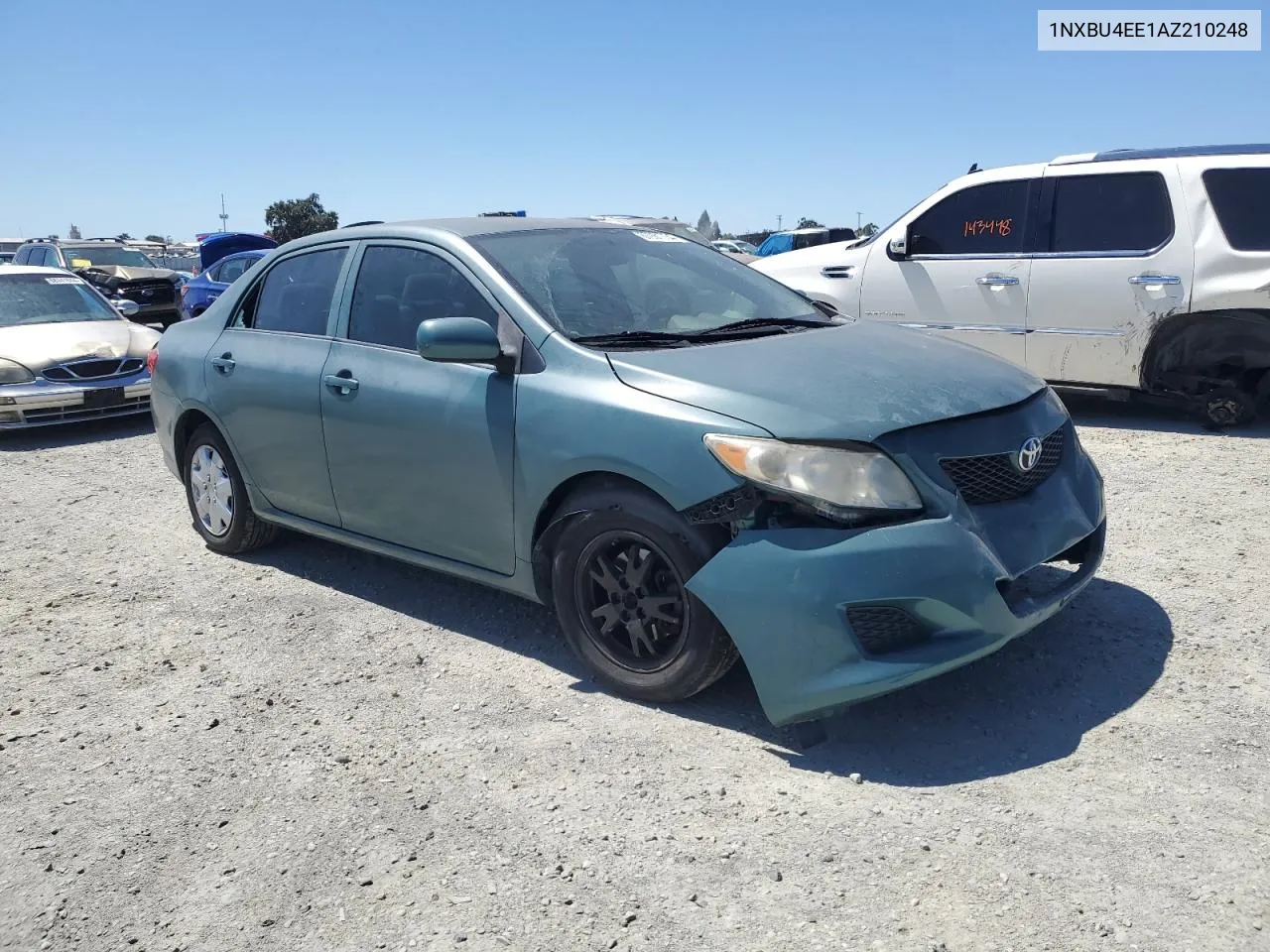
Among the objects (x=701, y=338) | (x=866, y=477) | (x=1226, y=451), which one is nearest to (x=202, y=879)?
(x=866, y=477)

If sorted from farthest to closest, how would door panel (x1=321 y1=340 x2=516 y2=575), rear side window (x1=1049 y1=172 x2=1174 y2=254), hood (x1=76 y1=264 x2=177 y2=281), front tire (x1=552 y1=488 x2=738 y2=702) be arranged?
hood (x1=76 y1=264 x2=177 y2=281)
rear side window (x1=1049 y1=172 x2=1174 y2=254)
door panel (x1=321 y1=340 x2=516 y2=575)
front tire (x1=552 y1=488 x2=738 y2=702)

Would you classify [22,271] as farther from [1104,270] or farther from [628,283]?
[1104,270]

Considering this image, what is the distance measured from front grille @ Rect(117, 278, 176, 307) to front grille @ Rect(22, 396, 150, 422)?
8784 millimetres

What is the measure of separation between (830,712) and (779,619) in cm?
32

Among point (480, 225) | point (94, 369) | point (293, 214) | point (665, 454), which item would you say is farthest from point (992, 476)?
point (293, 214)

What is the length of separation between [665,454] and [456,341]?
940 mm

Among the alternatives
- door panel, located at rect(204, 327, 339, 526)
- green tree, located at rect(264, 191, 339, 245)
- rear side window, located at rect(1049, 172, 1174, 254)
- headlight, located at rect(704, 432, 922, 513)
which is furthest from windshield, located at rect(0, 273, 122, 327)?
green tree, located at rect(264, 191, 339, 245)

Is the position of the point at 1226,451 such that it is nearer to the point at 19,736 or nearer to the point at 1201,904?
the point at 1201,904

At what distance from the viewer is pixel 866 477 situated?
3146 millimetres

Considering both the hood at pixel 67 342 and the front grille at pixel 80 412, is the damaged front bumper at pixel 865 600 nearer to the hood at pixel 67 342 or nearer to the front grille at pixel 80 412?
the front grille at pixel 80 412

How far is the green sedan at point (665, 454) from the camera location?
3.12 metres

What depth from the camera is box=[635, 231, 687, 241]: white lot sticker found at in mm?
4730

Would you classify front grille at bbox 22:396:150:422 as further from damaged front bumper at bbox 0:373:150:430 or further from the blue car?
the blue car

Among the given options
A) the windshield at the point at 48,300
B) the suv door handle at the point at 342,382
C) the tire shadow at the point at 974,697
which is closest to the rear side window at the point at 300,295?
the suv door handle at the point at 342,382
